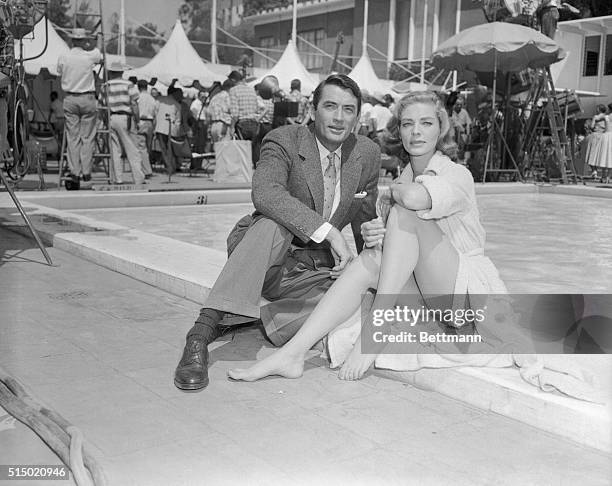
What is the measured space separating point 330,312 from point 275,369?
0.95 feet

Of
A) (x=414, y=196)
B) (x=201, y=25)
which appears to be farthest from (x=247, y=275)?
(x=201, y=25)

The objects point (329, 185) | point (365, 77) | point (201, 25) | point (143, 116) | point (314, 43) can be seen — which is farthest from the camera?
point (201, 25)

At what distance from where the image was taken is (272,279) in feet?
9.71

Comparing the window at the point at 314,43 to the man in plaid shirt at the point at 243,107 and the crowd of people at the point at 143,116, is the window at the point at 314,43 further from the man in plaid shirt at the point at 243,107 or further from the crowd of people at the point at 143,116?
the man in plaid shirt at the point at 243,107

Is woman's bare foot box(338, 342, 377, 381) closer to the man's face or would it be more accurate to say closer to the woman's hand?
the woman's hand

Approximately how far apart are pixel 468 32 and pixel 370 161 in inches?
416

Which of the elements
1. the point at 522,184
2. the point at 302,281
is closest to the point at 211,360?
the point at 302,281

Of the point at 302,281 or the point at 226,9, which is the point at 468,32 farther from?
the point at 226,9

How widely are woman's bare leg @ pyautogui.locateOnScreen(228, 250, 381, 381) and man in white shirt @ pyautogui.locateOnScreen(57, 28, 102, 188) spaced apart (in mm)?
6947

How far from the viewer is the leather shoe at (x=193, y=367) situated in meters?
2.57

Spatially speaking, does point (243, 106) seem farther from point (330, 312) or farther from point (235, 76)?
point (330, 312)

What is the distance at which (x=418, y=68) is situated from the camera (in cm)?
3441

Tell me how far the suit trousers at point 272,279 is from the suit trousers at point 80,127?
649cm

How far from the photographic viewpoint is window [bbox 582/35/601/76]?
23469 mm
